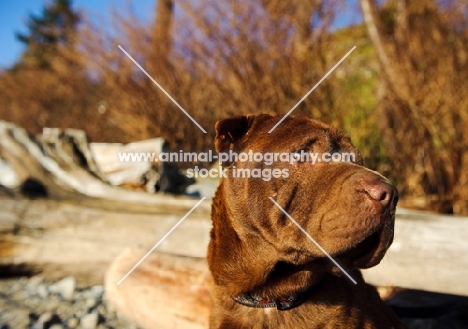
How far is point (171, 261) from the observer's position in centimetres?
403

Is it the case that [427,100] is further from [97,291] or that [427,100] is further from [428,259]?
[97,291]

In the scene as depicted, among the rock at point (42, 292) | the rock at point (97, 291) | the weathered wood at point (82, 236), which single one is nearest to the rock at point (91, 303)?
the rock at point (97, 291)

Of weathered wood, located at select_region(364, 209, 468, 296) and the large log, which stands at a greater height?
the large log

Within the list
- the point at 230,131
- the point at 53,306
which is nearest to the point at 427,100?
the point at 230,131

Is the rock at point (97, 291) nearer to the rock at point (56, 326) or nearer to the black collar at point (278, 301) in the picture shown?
the rock at point (56, 326)

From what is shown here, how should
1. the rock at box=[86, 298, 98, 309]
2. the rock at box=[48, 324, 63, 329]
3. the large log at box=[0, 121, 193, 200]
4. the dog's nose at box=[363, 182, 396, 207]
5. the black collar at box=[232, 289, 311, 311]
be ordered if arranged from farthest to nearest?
1. the large log at box=[0, 121, 193, 200]
2. the rock at box=[86, 298, 98, 309]
3. the rock at box=[48, 324, 63, 329]
4. the black collar at box=[232, 289, 311, 311]
5. the dog's nose at box=[363, 182, 396, 207]

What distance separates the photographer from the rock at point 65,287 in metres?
4.68

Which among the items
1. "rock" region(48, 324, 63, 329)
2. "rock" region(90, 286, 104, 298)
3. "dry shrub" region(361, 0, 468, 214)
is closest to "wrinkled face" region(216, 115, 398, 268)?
"rock" region(48, 324, 63, 329)

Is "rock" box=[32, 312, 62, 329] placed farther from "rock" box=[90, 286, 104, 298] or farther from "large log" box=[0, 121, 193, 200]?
"large log" box=[0, 121, 193, 200]

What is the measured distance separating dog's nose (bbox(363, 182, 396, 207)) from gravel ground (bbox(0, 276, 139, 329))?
2552 millimetres

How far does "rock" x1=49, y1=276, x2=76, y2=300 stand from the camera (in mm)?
4680

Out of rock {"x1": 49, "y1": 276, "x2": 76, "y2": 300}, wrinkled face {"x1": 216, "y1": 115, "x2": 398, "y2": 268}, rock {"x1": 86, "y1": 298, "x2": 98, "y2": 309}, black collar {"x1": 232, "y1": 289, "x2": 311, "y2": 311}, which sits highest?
wrinkled face {"x1": 216, "y1": 115, "x2": 398, "y2": 268}

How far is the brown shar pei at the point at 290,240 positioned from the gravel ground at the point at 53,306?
1.62 m

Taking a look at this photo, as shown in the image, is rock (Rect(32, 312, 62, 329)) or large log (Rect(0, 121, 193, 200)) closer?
rock (Rect(32, 312, 62, 329))
